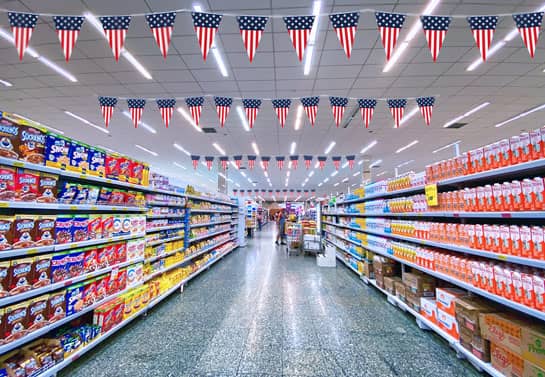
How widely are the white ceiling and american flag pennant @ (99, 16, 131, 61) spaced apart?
2.23 feet

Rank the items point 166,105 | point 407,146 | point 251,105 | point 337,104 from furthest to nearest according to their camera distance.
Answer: point 407,146 < point 166,105 < point 337,104 < point 251,105

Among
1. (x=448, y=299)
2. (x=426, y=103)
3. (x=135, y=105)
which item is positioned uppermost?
(x=135, y=105)

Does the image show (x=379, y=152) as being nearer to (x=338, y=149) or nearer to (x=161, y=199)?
(x=338, y=149)

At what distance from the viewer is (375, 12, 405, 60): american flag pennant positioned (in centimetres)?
290

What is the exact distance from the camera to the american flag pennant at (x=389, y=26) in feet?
9.52

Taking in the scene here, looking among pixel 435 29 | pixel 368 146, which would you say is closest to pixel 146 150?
pixel 368 146

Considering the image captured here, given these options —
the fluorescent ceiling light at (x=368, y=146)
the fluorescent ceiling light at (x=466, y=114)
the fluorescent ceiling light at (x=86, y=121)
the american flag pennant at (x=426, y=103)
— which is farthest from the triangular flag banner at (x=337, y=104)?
the fluorescent ceiling light at (x=86, y=121)

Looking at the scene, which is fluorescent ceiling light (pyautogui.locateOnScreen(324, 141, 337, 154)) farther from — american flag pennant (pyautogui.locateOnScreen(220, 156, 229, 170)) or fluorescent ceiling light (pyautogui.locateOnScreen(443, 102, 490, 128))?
american flag pennant (pyautogui.locateOnScreen(220, 156, 229, 170))

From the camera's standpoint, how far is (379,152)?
1150 cm

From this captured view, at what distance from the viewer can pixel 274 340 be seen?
2576 mm

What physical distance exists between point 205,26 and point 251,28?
61 cm

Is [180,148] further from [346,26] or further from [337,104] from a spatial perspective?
[346,26]

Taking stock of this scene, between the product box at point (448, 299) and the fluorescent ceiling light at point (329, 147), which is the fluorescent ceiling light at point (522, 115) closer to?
the fluorescent ceiling light at point (329, 147)

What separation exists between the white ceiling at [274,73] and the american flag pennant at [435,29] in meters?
0.67
